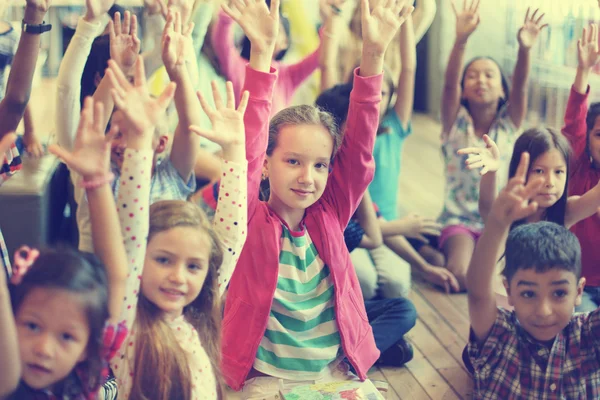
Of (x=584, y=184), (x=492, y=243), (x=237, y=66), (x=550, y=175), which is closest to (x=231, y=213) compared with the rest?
(x=492, y=243)

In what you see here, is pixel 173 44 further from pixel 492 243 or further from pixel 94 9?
pixel 492 243

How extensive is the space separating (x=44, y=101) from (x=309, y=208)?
2.87m

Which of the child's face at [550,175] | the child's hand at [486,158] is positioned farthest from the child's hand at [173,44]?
the child's face at [550,175]

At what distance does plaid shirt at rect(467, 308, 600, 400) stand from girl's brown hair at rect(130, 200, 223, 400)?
2.33 feet

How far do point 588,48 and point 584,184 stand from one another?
37cm

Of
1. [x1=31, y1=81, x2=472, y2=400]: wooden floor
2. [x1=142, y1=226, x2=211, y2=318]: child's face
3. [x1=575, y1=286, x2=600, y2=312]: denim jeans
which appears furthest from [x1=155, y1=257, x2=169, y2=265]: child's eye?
[x1=575, y1=286, x2=600, y2=312]: denim jeans

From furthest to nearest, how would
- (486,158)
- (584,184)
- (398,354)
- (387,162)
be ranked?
1. (387,162)
2. (398,354)
3. (584,184)
4. (486,158)

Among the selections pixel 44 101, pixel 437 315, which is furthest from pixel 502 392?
pixel 44 101

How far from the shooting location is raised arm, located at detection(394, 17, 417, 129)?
262cm

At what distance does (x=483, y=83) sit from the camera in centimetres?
287

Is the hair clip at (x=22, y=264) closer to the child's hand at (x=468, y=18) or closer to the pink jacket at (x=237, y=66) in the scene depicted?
the child's hand at (x=468, y=18)

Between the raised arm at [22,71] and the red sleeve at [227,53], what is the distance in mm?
1590

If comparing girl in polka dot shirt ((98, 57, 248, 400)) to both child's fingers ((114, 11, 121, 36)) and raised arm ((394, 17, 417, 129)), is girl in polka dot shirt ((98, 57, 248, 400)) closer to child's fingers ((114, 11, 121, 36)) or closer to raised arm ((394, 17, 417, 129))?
child's fingers ((114, 11, 121, 36))

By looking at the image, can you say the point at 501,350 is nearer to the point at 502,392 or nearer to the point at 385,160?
the point at 502,392
